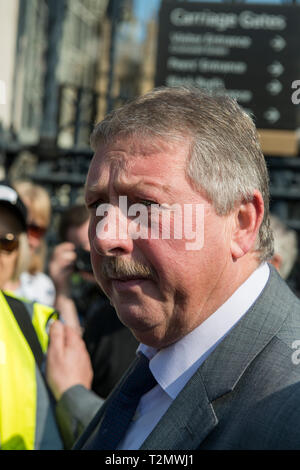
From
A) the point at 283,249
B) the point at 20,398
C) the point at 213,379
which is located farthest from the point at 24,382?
the point at 283,249

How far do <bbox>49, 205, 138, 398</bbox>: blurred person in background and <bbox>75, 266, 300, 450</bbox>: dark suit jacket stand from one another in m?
1.20

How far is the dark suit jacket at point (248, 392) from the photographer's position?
1066mm

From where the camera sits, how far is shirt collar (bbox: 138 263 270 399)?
128cm

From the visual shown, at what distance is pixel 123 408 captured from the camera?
4.81 feet

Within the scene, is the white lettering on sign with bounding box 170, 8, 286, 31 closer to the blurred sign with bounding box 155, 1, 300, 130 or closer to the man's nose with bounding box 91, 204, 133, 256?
the blurred sign with bounding box 155, 1, 300, 130

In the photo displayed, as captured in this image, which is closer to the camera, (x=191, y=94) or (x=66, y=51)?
(x=191, y=94)

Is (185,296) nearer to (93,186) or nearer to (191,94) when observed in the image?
(93,186)

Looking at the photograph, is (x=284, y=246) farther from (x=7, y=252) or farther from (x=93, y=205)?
(x=93, y=205)

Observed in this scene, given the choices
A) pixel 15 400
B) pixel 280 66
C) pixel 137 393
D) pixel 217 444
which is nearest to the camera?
pixel 217 444

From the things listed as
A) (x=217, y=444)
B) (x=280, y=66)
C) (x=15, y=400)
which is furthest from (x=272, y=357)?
(x=280, y=66)

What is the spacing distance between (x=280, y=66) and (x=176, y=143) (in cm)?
421

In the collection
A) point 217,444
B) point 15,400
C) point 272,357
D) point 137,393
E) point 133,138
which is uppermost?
point 133,138

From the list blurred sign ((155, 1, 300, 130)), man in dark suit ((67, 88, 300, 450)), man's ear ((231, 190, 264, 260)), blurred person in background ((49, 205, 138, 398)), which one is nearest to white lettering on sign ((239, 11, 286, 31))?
blurred sign ((155, 1, 300, 130))

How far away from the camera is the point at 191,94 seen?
4.43 feet
